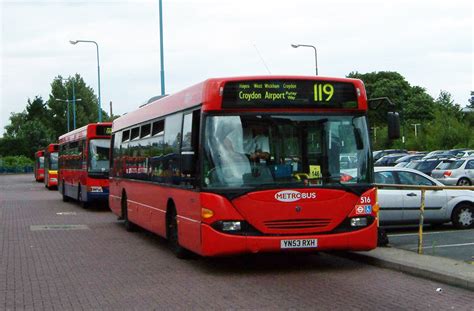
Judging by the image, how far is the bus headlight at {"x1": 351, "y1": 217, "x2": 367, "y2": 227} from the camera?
10.4 m

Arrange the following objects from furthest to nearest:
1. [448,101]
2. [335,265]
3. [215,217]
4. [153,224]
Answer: [448,101] → [153,224] → [335,265] → [215,217]

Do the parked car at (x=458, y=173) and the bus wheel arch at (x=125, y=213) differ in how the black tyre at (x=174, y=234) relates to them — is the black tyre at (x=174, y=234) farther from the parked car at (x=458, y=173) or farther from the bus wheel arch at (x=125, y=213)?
the parked car at (x=458, y=173)

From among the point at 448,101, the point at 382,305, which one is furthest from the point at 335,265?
the point at 448,101

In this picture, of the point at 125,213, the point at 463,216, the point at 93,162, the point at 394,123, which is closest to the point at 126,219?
the point at 125,213

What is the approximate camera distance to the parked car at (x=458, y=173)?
32.0 metres

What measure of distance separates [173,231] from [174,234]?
9cm

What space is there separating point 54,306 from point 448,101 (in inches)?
3274

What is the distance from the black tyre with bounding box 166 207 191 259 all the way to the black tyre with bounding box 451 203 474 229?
621 centimetres

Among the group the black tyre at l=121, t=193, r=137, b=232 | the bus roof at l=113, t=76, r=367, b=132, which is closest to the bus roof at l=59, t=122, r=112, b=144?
the black tyre at l=121, t=193, r=137, b=232

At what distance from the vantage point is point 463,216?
50.4 feet

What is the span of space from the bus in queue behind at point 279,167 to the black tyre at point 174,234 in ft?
3.55

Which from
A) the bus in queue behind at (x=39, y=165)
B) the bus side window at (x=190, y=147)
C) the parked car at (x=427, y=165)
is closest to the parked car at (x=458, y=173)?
the parked car at (x=427, y=165)

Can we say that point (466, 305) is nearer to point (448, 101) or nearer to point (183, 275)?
point (183, 275)

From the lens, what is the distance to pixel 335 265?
11297 mm
